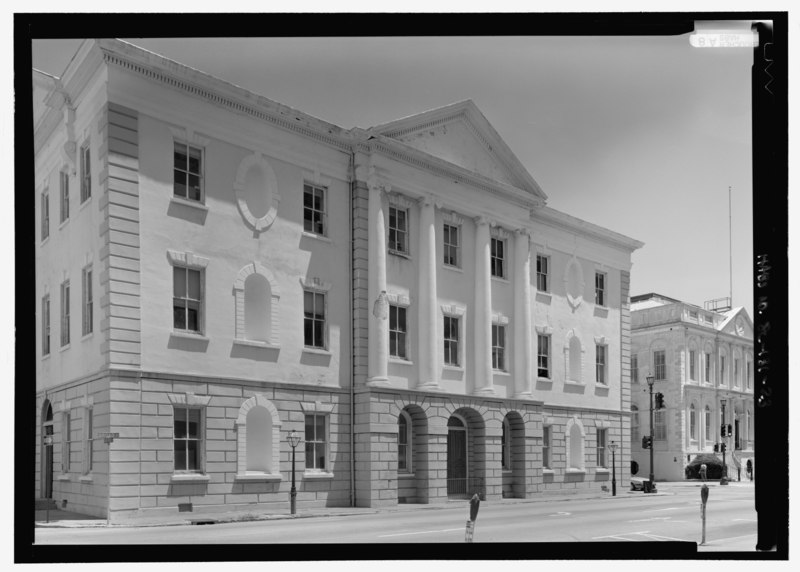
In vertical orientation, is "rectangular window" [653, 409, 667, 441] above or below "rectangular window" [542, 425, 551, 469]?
above

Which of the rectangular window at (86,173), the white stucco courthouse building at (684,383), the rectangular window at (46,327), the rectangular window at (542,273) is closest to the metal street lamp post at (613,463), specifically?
the white stucco courthouse building at (684,383)

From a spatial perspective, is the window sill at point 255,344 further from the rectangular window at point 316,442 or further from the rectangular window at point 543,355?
the rectangular window at point 543,355

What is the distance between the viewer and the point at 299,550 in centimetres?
1094

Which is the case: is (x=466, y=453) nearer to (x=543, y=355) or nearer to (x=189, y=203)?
(x=543, y=355)

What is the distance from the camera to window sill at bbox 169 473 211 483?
37.9ft

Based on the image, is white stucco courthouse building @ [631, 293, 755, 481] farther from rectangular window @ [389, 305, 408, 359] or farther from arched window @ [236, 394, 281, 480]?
arched window @ [236, 394, 281, 480]

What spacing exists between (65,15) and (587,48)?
223 inches

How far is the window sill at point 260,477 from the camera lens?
12.3 metres

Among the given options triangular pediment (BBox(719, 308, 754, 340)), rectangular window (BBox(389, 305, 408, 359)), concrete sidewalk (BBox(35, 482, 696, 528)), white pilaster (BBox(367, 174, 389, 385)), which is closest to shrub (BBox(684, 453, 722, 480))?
concrete sidewalk (BBox(35, 482, 696, 528))

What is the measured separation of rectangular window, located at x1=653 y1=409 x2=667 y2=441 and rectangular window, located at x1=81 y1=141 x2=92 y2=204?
8011mm

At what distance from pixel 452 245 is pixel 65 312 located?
5232 mm

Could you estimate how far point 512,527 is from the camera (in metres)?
11.7

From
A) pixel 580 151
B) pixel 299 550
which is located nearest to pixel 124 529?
pixel 299 550

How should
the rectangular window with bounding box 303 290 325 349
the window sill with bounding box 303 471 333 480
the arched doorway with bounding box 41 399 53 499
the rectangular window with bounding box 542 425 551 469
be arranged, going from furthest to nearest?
the rectangular window with bounding box 542 425 551 469, the rectangular window with bounding box 303 290 325 349, the window sill with bounding box 303 471 333 480, the arched doorway with bounding box 41 399 53 499
